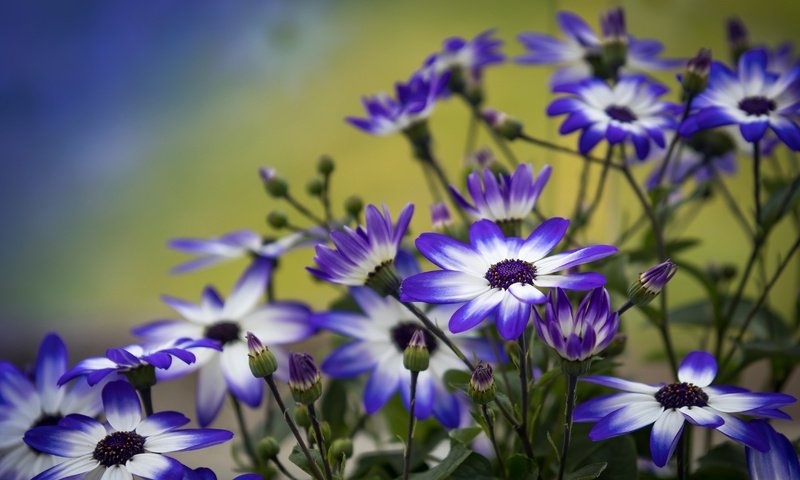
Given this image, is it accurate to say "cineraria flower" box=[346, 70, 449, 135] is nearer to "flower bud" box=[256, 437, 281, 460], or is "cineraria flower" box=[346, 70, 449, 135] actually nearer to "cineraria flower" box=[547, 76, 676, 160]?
"cineraria flower" box=[547, 76, 676, 160]

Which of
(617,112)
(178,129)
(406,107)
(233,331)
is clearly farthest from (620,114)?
(178,129)

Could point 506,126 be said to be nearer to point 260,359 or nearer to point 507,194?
point 507,194

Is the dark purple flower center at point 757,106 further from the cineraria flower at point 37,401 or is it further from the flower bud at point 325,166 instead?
the cineraria flower at point 37,401

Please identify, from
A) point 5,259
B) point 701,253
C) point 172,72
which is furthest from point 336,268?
point 5,259

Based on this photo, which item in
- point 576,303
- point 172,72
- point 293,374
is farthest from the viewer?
point 172,72

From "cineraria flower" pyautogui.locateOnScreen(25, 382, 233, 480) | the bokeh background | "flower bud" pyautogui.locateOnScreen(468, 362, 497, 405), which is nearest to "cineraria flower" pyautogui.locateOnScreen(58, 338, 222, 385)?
"cineraria flower" pyautogui.locateOnScreen(25, 382, 233, 480)

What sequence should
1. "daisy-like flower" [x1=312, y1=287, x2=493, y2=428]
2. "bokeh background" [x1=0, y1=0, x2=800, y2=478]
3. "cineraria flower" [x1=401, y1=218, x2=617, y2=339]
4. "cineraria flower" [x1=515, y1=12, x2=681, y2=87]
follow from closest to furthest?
1. "cineraria flower" [x1=401, y1=218, x2=617, y2=339]
2. "daisy-like flower" [x1=312, y1=287, x2=493, y2=428]
3. "cineraria flower" [x1=515, y1=12, x2=681, y2=87]
4. "bokeh background" [x1=0, y1=0, x2=800, y2=478]

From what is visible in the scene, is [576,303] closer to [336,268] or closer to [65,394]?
[336,268]
